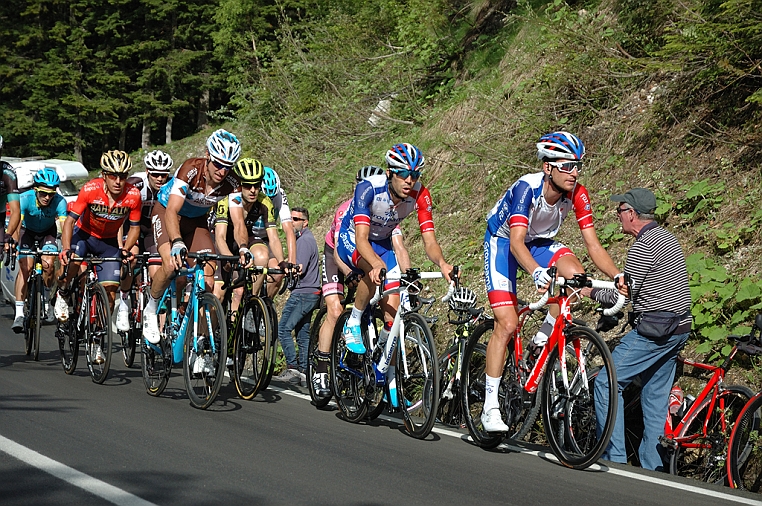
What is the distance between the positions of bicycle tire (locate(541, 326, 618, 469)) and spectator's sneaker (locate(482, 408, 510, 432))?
1.19 ft

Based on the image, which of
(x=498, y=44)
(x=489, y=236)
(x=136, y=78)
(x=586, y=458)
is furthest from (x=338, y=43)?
(x=136, y=78)

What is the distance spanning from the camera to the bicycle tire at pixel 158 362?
913 cm

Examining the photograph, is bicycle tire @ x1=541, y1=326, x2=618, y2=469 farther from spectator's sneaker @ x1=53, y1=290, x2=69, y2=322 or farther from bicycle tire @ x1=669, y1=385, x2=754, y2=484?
spectator's sneaker @ x1=53, y1=290, x2=69, y2=322

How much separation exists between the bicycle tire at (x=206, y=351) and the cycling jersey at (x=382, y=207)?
158 cm

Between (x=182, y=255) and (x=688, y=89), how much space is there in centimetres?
742

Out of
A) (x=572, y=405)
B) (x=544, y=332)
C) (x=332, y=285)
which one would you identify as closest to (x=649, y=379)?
(x=544, y=332)

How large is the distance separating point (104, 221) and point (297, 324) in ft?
9.01

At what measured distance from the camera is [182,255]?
8344mm

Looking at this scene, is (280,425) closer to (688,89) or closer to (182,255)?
(182,255)

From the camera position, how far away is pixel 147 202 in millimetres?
11688

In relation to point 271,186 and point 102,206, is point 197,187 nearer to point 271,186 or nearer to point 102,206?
point 271,186

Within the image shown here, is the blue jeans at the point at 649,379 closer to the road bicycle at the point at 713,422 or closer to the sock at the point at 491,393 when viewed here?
the road bicycle at the point at 713,422

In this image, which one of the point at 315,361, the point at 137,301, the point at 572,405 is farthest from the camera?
the point at 137,301

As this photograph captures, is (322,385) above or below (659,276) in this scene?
below
